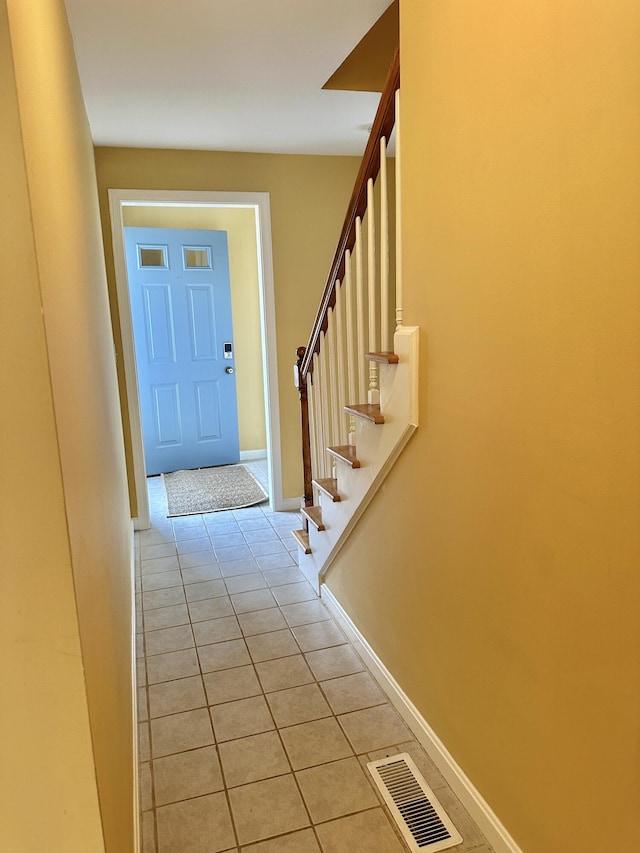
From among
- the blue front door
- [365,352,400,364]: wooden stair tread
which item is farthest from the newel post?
the blue front door

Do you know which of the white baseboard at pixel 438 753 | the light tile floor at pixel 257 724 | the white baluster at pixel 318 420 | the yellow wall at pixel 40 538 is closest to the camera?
the yellow wall at pixel 40 538

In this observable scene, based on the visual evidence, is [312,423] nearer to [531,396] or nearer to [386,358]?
[386,358]

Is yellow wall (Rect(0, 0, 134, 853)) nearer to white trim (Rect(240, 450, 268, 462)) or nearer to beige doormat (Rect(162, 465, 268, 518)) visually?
beige doormat (Rect(162, 465, 268, 518))

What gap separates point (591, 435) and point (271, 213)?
3128 mm

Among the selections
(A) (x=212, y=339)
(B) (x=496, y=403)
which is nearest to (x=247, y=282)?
(A) (x=212, y=339)

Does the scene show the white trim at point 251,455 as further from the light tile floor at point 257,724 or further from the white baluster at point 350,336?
the white baluster at point 350,336

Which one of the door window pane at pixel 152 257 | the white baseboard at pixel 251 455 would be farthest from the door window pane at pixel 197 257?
the white baseboard at pixel 251 455

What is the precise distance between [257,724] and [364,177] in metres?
1.95

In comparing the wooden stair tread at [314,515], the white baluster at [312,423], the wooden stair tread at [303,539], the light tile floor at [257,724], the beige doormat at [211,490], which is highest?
the white baluster at [312,423]

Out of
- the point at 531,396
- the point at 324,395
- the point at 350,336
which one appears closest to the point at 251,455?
the point at 324,395

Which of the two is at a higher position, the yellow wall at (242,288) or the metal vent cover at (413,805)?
the yellow wall at (242,288)

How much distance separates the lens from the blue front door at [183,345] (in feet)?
15.7

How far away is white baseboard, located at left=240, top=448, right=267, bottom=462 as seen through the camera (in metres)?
5.52

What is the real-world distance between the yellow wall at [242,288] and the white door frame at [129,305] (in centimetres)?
148
